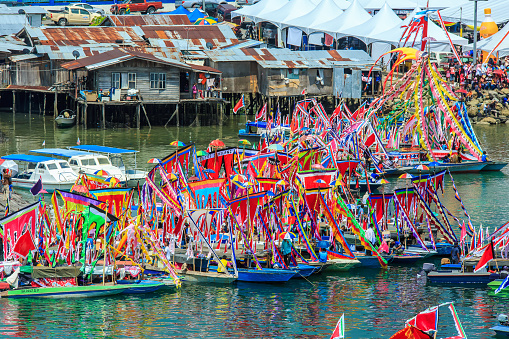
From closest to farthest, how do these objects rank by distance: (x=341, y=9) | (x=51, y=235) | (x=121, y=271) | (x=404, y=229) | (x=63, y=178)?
(x=121, y=271) → (x=51, y=235) → (x=404, y=229) → (x=63, y=178) → (x=341, y=9)

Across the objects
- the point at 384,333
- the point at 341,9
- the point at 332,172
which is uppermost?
the point at 341,9

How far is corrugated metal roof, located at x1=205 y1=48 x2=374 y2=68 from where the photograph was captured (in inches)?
2650

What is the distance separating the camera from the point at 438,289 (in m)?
29.0

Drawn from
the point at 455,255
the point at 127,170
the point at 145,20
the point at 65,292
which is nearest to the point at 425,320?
the point at 455,255

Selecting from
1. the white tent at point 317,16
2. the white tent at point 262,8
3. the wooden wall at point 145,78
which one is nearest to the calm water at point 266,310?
the wooden wall at point 145,78

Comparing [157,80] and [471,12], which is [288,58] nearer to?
[157,80]

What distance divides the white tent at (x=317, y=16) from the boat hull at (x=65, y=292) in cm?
5345

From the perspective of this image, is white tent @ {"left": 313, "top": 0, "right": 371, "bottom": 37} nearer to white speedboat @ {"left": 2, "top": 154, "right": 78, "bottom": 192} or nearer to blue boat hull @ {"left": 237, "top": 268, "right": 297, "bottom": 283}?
white speedboat @ {"left": 2, "top": 154, "right": 78, "bottom": 192}

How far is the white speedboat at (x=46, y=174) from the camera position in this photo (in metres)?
42.6

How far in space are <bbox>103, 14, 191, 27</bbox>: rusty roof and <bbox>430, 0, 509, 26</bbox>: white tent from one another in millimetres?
23867

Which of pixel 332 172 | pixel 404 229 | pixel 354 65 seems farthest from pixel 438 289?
pixel 354 65

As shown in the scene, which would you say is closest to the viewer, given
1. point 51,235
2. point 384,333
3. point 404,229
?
point 384,333

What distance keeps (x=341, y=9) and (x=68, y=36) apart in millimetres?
29214

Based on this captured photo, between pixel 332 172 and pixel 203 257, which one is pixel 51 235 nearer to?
pixel 203 257
